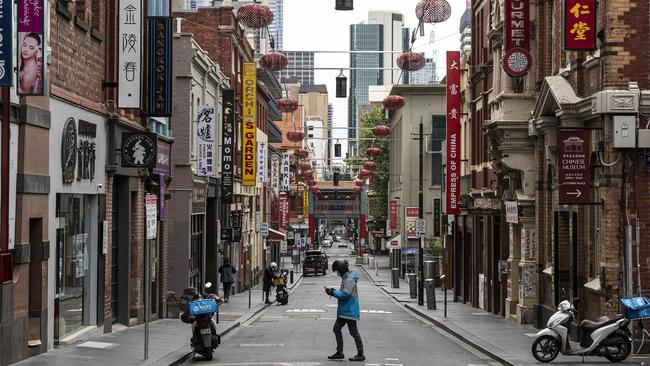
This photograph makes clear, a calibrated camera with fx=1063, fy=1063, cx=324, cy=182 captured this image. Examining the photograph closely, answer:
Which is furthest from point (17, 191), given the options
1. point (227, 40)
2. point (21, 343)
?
point (227, 40)

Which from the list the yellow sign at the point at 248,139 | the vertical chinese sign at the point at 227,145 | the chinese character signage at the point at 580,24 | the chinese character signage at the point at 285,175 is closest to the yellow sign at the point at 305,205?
the chinese character signage at the point at 285,175

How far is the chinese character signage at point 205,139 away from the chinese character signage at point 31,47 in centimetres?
2085

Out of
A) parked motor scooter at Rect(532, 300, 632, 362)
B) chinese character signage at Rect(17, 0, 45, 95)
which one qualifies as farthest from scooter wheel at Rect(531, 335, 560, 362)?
chinese character signage at Rect(17, 0, 45, 95)

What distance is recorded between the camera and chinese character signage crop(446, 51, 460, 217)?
40.3 metres

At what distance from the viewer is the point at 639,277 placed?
20.2 m

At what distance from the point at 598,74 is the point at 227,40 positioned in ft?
97.8

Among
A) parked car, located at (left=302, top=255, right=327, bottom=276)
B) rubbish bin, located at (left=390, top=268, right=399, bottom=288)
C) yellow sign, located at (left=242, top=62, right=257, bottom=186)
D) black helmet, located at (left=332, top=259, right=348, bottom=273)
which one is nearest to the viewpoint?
black helmet, located at (left=332, top=259, right=348, bottom=273)

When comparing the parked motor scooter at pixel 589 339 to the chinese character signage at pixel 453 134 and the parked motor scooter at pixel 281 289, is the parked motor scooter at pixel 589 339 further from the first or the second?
the parked motor scooter at pixel 281 289

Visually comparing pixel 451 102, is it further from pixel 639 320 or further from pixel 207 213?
pixel 639 320

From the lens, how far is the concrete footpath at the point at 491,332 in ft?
63.2

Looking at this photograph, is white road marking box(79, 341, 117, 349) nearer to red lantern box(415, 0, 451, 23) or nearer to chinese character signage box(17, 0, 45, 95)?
chinese character signage box(17, 0, 45, 95)

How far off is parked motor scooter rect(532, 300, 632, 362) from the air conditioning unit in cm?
401

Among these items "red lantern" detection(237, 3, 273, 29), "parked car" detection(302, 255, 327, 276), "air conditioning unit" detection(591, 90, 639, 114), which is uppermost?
"red lantern" detection(237, 3, 273, 29)

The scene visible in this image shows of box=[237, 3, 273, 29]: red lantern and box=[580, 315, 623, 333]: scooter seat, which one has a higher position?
box=[237, 3, 273, 29]: red lantern
